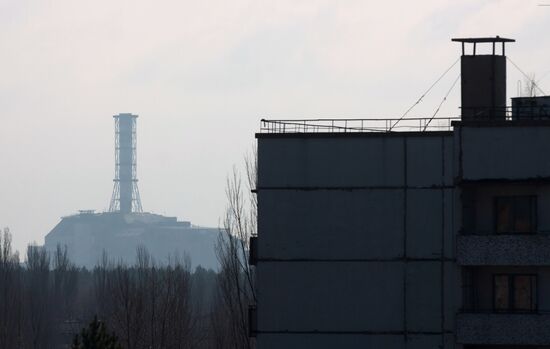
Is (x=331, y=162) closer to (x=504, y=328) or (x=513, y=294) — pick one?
(x=513, y=294)

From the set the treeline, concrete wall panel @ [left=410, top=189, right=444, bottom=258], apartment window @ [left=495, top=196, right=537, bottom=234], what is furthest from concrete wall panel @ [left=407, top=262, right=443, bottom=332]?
the treeline

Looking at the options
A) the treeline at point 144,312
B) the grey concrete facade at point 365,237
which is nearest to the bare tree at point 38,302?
the treeline at point 144,312

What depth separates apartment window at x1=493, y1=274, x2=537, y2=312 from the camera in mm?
39344

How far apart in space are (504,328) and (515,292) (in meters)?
1.11

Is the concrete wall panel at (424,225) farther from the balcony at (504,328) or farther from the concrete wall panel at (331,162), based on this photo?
the balcony at (504,328)

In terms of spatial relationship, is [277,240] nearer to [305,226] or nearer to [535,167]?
[305,226]

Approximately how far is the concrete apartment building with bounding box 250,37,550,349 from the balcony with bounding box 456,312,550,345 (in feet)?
0.15

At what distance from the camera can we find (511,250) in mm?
38656

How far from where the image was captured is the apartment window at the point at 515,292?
3934 centimetres

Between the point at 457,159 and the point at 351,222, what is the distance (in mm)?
3379

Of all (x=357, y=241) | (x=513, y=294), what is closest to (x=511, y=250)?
(x=513, y=294)

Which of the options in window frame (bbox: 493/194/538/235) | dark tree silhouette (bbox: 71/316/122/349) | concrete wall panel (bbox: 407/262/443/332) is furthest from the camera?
concrete wall panel (bbox: 407/262/443/332)

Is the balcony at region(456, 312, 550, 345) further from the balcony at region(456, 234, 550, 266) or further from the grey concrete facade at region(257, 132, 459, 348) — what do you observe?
the balcony at region(456, 234, 550, 266)

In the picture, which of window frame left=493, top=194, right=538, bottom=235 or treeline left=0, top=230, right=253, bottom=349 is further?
treeline left=0, top=230, right=253, bottom=349
